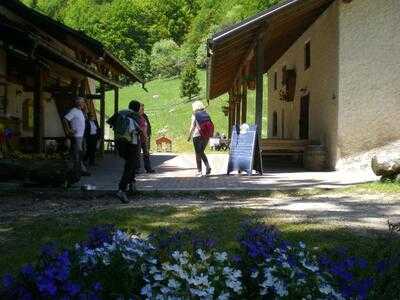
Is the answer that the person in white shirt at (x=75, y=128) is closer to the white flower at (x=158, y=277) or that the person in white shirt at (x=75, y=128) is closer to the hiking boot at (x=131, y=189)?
the hiking boot at (x=131, y=189)

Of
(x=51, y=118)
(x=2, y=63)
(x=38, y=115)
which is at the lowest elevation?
(x=38, y=115)

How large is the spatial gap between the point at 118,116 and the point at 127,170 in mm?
787

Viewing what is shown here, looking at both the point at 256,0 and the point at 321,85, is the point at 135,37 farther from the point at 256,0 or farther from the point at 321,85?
the point at 321,85

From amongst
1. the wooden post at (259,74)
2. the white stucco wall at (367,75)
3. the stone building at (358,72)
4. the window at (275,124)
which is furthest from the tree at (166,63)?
the wooden post at (259,74)

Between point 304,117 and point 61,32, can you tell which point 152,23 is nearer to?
point 304,117

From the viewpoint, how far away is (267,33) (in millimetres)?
13867

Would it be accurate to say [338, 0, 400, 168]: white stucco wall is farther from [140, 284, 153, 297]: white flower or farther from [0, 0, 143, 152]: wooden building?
[140, 284, 153, 297]: white flower

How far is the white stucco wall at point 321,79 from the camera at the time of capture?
546 inches

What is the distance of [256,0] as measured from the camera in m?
82.8

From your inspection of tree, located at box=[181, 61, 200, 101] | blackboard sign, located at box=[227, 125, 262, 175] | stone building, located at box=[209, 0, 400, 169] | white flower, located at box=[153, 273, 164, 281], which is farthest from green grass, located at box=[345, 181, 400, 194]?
tree, located at box=[181, 61, 200, 101]

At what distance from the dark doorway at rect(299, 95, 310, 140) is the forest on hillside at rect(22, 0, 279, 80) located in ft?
203

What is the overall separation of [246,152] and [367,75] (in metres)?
3.51

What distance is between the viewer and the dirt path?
6781 mm

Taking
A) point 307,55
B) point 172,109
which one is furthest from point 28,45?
point 172,109
